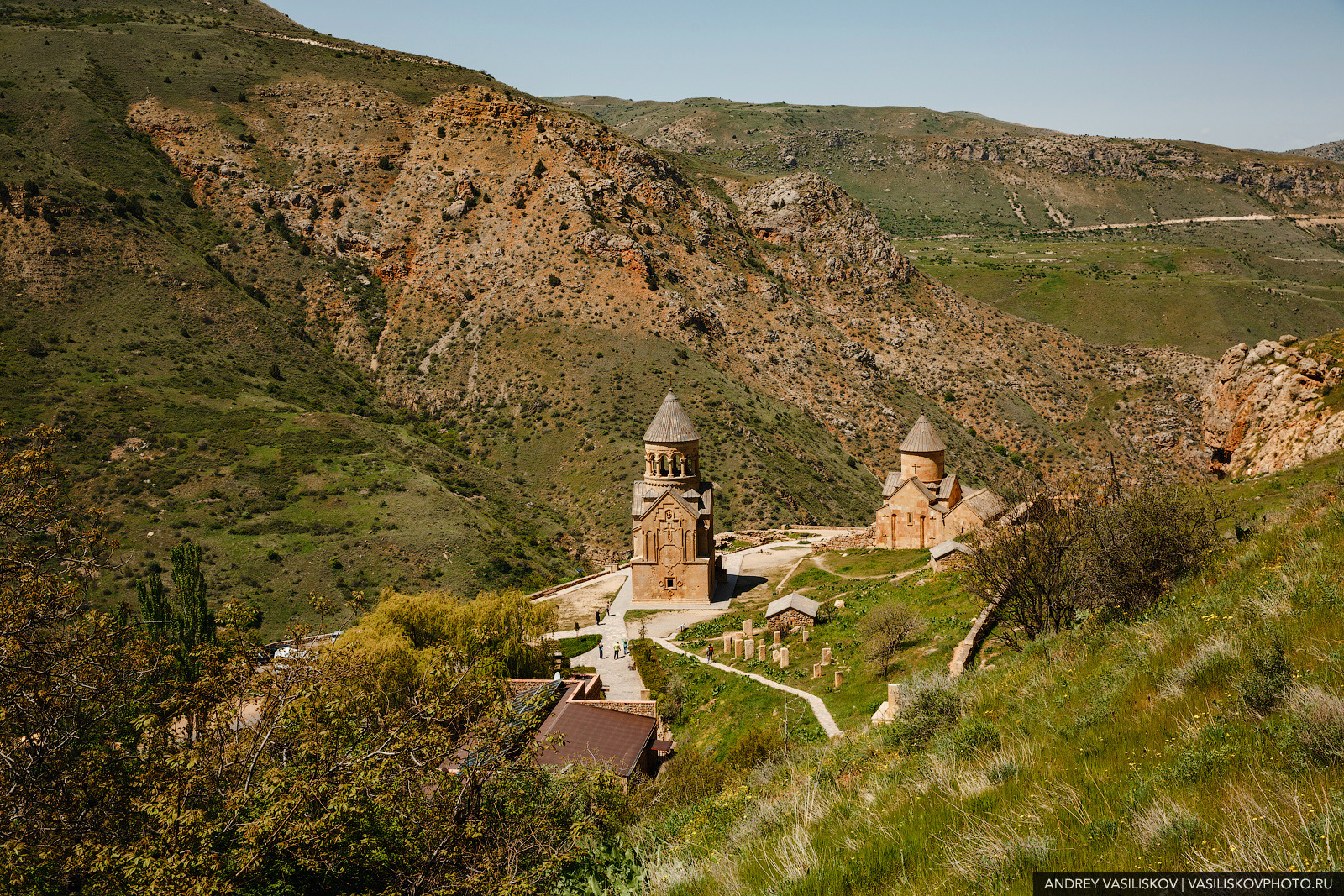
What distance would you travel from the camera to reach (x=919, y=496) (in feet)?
131

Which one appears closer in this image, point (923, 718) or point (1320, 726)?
point (1320, 726)

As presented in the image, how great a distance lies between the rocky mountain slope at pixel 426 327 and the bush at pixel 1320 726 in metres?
40.7

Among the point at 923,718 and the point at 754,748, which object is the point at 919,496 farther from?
the point at 923,718

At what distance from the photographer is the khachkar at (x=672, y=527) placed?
38.9m

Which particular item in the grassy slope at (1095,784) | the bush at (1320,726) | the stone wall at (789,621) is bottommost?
the stone wall at (789,621)

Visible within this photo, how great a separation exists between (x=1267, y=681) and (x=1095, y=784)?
5.42 feet

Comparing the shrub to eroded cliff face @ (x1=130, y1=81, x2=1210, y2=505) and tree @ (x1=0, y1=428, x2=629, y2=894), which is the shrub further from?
eroded cliff face @ (x1=130, y1=81, x2=1210, y2=505)

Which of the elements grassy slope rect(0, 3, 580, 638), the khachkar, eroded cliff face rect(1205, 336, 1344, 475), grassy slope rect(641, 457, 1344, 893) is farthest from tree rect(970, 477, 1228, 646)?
grassy slope rect(0, 3, 580, 638)

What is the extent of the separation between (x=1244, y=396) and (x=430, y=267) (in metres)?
66.1

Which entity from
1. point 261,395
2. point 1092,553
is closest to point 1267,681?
point 1092,553

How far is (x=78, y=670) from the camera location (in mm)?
9375

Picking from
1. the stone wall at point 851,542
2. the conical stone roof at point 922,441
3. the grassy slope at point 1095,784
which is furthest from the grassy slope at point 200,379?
the grassy slope at point 1095,784

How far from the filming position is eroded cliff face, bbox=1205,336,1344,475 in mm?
25703

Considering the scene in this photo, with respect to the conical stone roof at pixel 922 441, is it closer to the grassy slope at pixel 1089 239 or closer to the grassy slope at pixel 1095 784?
the grassy slope at pixel 1095 784
